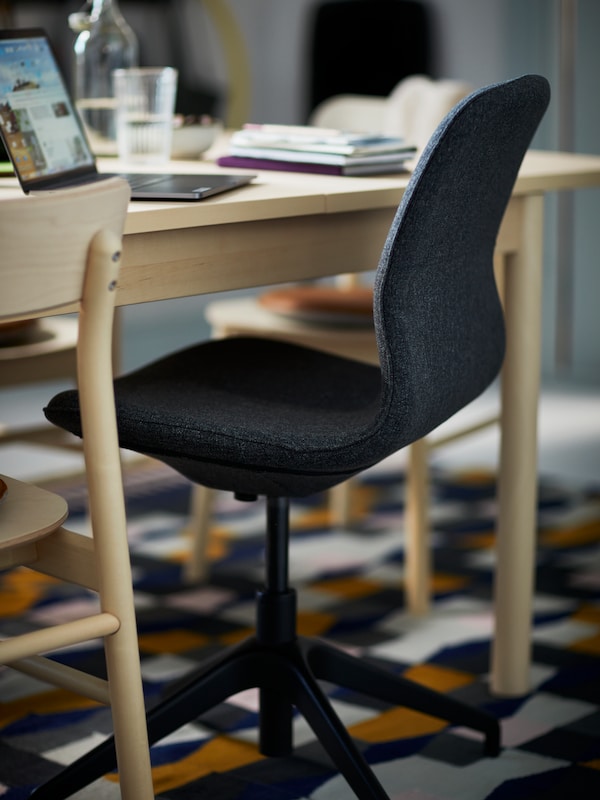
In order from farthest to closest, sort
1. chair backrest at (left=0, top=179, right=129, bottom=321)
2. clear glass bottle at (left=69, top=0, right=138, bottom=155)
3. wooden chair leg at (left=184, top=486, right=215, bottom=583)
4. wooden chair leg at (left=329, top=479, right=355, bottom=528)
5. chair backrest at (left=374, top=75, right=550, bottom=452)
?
1. wooden chair leg at (left=329, top=479, right=355, bottom=528)
2. wooden chair leg at (left=184, top=486, right=215, bottom=583)
3. clear glass bottle at (left=69, top=0, right=138, bottom=155)
4. chair backrest at (left=374, top=75, right=550, bottom=452)
5. chair backrest at (left=0, top=179, right=129, bottom=321)

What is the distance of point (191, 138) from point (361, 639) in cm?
80

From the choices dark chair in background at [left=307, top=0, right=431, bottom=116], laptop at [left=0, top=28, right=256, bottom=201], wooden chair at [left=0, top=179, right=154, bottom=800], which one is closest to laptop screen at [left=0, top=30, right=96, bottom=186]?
laptop at [left=0, top=28, right=256, bottom=201]

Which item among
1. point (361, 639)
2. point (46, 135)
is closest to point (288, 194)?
point (46, 135)

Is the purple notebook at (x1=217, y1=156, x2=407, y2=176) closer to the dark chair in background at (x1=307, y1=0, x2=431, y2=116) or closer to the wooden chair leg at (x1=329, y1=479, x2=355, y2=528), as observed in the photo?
the wooden chair leg at (x1=329, y1=479, x2=355, y2=528)

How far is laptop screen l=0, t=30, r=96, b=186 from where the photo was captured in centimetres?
144

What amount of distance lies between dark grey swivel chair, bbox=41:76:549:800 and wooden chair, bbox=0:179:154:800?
0.22 meters

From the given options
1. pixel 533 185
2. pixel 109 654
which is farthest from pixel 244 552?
pixel 109 654

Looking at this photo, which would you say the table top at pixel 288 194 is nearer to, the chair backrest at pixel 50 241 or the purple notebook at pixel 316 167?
the purple notebook at pixel 316 167

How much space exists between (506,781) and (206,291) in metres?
0.70

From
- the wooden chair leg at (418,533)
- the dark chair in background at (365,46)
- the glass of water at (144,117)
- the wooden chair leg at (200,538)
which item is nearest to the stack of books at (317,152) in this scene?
the glass of water at (144,117)

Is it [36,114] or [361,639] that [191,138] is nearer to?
[36,114]

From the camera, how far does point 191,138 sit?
1863 millimetres

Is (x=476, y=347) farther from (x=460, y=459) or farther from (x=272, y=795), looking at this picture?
(x=460, y=459)

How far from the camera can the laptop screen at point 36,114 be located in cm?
144
